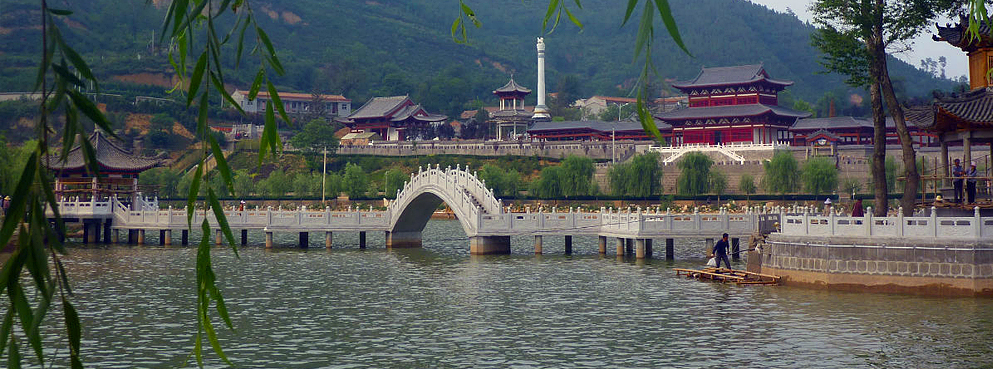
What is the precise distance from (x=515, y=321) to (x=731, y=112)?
2382 inches

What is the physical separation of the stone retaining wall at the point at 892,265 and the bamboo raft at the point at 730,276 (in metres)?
0.73

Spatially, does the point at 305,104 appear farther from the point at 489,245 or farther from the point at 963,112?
the point at 963,112

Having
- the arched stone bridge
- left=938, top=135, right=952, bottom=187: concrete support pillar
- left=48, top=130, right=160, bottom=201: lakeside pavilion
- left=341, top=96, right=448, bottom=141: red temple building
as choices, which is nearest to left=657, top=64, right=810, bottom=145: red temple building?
left=341, top=96, right=448, bottom=141: red temple building

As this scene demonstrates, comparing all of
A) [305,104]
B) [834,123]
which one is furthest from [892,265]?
[305,104]

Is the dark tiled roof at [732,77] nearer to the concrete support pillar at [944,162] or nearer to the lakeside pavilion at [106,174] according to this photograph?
the lakeside pavilion at [106,174]

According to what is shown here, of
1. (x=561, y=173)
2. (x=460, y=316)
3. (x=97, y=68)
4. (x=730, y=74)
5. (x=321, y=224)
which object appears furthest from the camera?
(x=97, y=68)

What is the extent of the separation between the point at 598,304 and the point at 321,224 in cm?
2269

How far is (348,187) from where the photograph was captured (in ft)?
267

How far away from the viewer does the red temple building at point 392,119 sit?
10494cm

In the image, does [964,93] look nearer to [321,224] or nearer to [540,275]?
[540,275]

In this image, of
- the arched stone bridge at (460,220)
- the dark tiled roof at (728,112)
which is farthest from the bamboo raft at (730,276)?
the dark tiled roof at (728,112)

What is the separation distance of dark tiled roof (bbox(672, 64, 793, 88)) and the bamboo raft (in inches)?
2095

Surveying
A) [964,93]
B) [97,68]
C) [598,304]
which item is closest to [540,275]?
[598,304]

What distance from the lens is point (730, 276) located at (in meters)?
31.1
